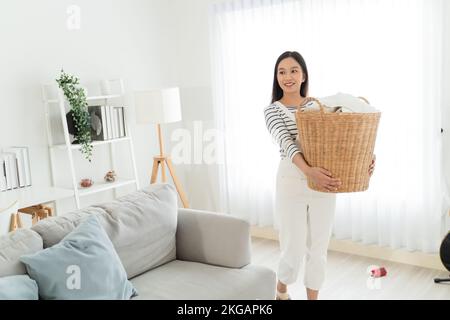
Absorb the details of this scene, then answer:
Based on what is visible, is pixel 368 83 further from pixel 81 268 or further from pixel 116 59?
pixel 81 268

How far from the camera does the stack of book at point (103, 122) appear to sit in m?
3.72

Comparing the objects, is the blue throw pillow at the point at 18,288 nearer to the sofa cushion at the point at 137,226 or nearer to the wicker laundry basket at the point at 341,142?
the sofa cushion at the point at 137,226

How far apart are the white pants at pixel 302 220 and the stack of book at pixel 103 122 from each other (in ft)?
5.76

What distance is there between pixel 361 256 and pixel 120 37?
8.68 feet

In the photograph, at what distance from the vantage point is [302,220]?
245 centimetres

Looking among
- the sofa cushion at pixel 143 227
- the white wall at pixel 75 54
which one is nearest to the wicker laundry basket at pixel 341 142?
the sofa cushion at pixel 143 227

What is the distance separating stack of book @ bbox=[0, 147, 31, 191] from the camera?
318 cm

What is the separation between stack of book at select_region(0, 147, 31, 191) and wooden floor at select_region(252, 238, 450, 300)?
1.79 meters

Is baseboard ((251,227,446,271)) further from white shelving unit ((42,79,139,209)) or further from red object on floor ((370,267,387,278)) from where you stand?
white shelving unit ((42,79,139,209))

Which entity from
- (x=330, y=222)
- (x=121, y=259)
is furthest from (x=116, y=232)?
(x=330, y=222)

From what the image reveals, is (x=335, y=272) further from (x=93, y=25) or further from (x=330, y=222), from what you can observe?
(x=93, y=25)

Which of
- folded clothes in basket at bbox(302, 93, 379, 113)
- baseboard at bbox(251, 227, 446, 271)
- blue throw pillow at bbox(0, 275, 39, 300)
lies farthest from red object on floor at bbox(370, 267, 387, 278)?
blue throw pillow at bbox(0, 275, 39, 300)

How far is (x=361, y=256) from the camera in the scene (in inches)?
141

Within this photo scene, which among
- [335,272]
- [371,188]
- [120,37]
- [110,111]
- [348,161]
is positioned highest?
[120,37]
